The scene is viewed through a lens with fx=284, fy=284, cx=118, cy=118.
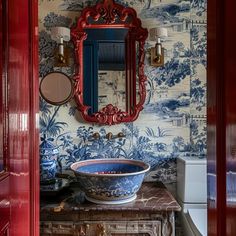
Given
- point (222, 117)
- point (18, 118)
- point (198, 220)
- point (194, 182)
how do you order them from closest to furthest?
point (222, 117)
point (18, 118)
point (198, 220)
point (194, 182)

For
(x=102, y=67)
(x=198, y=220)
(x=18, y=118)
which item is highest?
(x=102, y=67)

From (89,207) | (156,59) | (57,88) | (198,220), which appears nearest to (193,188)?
(198,220)

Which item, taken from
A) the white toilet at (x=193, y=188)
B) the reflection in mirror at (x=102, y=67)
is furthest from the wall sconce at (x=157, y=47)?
the white toilet at (x=193, y=188)

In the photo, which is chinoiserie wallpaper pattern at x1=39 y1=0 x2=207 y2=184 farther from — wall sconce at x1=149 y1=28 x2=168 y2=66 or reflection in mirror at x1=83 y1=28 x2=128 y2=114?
reflection in mirror at x1=83 y1=28 x2=128 y2=114

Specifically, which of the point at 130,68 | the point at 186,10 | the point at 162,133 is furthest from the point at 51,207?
the point at 186,10

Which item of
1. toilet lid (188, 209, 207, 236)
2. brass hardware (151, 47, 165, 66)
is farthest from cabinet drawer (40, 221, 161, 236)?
brass hardware (151, 47, 165, 66)

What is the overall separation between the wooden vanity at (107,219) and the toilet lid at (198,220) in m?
0.16

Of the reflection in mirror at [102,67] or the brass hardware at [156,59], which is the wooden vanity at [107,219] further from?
the brass hardware at [156,59]

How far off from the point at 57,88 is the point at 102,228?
1007mm

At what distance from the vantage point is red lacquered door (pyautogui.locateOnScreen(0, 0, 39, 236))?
26.7 inches

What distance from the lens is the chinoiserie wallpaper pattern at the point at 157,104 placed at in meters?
2.04

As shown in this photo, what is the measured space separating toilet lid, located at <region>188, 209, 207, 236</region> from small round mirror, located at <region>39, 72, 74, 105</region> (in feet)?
3.73

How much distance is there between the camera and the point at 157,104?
80.9 inches

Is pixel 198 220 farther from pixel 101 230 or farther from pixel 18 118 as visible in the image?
pixel 18 118
